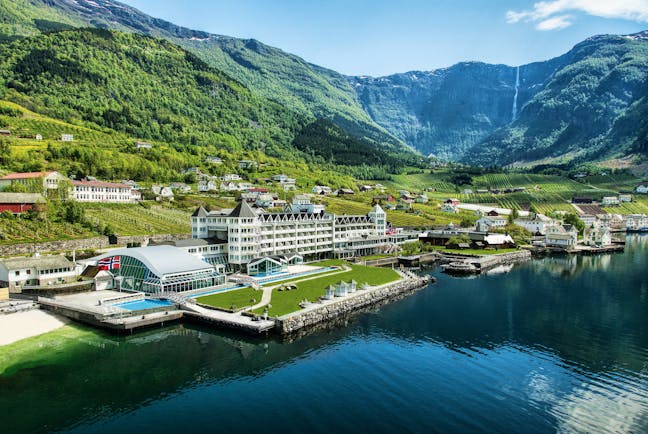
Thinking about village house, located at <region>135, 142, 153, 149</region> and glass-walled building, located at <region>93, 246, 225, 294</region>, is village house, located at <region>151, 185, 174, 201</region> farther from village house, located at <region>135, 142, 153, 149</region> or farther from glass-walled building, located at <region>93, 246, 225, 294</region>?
glass-walled building, located at <region>93, 246, 225, 294</region>

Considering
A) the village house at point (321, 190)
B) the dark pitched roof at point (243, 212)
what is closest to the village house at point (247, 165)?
the village house at point (321, 190)

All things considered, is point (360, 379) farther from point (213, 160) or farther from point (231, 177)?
point (213, 160)

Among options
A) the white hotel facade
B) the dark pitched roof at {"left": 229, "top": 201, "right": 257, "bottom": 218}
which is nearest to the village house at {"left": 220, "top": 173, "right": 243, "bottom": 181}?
the white hotel facade

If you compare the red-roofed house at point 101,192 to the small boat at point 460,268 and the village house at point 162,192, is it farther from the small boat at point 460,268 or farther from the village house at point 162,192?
the small boat at point 460,268

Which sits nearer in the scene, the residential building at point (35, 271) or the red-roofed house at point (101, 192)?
the residential building at point (35, 271)

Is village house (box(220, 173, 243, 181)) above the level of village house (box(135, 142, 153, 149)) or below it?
below

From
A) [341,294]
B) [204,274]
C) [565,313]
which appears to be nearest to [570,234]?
[565,313]

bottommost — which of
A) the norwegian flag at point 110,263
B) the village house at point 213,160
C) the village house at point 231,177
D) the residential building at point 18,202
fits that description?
the norwegian flag at point 110,263
